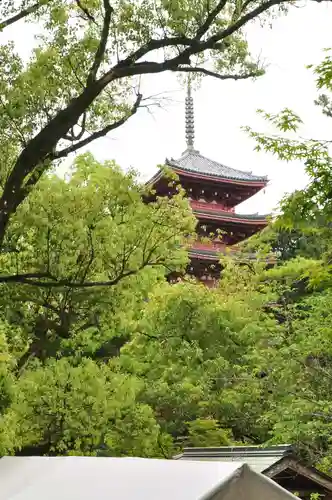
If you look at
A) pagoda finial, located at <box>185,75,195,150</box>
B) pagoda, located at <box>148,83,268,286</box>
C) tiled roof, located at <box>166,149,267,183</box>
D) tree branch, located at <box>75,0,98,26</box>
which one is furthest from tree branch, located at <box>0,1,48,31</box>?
pagoda finial, located at <box>185,75,195,150</box>

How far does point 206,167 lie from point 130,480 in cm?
2568

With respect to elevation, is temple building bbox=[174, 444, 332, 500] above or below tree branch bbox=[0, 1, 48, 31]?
below

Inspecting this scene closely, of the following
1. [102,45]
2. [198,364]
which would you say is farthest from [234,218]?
[102,45]

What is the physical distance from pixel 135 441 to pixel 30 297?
3.66 m

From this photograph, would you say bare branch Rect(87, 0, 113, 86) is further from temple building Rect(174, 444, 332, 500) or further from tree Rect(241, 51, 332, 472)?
temple building Rect(174, 444, 332, 500)

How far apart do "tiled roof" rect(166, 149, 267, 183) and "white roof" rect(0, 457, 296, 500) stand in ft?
70.4

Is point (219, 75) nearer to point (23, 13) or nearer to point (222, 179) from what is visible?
point (23, 13)

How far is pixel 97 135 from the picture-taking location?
7449mm

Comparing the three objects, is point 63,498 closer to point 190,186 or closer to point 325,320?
point 325,320

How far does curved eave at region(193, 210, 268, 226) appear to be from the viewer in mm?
25688

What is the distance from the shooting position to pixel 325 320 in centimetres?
1037

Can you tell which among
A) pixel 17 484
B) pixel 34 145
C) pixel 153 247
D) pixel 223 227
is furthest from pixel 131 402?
pixel 223 227

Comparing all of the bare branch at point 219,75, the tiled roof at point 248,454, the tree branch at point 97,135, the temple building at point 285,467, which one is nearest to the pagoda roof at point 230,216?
the tiled roof at point 248,454

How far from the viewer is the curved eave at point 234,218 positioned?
84.3 ft
